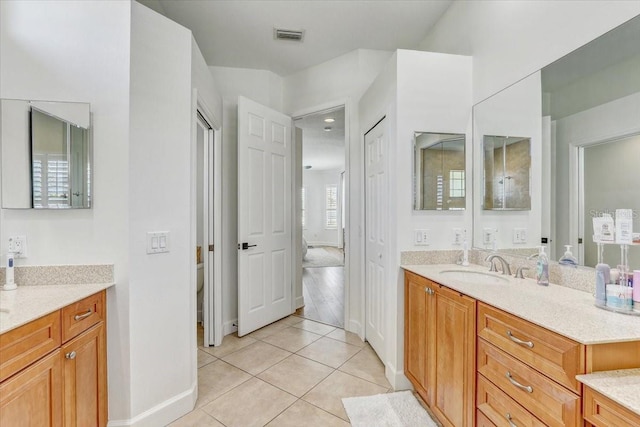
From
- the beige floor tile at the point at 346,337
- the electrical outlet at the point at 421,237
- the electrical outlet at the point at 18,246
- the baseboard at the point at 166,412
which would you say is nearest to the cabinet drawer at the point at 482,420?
the electrical outlet at the point at 421,237

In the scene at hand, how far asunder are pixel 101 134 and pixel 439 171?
2.10 meters

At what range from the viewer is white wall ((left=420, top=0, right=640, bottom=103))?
141 cm

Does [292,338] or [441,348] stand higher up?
[441,348]

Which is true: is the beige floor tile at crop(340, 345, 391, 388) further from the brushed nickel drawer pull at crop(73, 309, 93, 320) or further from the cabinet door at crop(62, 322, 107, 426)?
the brushed nickel drawer pull at crop(73, 309, 93, 320)

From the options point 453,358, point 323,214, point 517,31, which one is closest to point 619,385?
point 453,358

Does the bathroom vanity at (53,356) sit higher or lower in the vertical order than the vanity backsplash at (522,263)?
lower

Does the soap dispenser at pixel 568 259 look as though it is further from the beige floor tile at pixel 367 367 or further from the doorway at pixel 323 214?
the doorway at pixel 323 214

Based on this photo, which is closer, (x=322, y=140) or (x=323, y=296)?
(x=323, y=296)

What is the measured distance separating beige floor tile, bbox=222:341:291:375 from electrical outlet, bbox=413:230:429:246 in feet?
4.83

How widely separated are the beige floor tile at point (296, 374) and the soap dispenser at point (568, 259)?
1.71m

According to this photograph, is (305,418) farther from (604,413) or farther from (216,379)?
(604,413)

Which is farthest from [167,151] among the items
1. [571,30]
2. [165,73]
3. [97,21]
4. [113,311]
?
[571,30]

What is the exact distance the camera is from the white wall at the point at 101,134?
1.61m

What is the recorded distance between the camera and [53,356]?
4.04 ft
